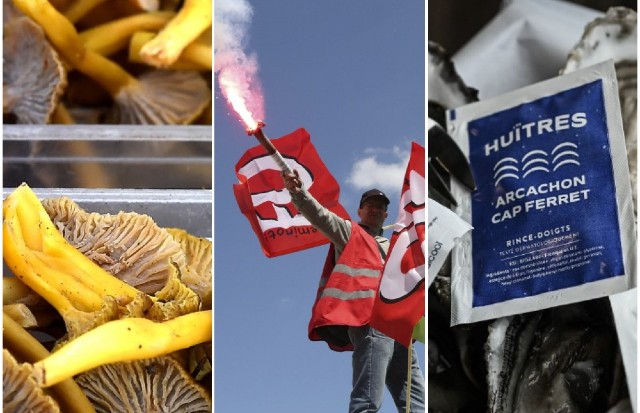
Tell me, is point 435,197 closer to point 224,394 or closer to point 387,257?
point 387,257

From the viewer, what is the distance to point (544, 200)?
1.79m

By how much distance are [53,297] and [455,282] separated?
2.72 feet

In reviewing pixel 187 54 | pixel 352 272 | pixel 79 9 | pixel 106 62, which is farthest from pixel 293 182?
pixel 79 9

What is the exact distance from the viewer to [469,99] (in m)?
1.86

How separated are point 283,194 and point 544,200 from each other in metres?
0.56

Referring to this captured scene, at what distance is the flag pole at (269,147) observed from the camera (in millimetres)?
1693

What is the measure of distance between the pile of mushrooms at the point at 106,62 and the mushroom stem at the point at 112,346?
0.43 metres

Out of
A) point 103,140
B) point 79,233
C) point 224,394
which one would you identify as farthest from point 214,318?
point 103,140

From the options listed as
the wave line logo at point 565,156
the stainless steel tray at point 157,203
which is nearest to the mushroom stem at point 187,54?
the stainless steel tray at point 157,203

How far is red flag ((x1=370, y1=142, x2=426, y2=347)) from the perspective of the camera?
1.70m

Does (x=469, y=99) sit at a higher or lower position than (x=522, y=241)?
higher

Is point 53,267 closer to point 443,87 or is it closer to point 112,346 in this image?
point 112,346

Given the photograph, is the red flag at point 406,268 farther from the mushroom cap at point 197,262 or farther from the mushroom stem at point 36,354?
the mushroom stem at point 36,354

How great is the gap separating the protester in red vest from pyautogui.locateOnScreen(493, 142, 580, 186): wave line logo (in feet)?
0.99
